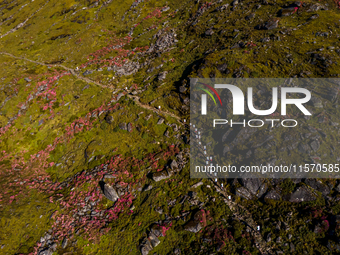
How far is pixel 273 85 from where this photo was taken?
40969mm

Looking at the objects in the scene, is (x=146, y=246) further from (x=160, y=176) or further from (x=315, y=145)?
(x=315, y=145)

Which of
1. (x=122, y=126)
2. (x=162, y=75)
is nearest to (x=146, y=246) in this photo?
(x=122, y=126)

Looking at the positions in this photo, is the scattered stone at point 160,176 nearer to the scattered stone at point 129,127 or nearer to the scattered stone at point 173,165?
the scattered stone at point 173,165

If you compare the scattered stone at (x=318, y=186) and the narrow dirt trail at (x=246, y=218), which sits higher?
the scattered stone at (x=318, y=186)

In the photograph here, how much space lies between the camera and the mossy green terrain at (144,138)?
29.2 meters

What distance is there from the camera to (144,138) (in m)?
44.4

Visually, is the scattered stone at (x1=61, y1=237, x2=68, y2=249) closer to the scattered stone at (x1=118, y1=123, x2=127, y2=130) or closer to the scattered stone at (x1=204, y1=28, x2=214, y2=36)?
the scattered stone at (x1=118, y1=123, x2=127, y2=130)

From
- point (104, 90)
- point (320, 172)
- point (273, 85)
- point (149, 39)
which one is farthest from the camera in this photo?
→ point (149, 39)

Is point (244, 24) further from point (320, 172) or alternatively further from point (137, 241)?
point (137, 241)

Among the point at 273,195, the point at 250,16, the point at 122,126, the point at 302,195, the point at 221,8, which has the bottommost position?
the point at 273,195

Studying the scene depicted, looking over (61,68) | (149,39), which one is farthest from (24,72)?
(149,39)

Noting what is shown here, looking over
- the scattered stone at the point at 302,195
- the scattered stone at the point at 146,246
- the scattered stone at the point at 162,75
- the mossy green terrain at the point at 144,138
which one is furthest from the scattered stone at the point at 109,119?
the scattered stone at the point at 302,195

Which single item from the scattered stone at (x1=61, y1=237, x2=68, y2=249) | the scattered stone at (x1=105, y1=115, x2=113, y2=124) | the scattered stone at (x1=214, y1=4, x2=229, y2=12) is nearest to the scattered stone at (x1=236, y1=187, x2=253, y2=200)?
the scattered stone at (x1=61, y1=237, x2=68, y2=249)

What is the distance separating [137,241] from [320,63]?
5612 centimetres
